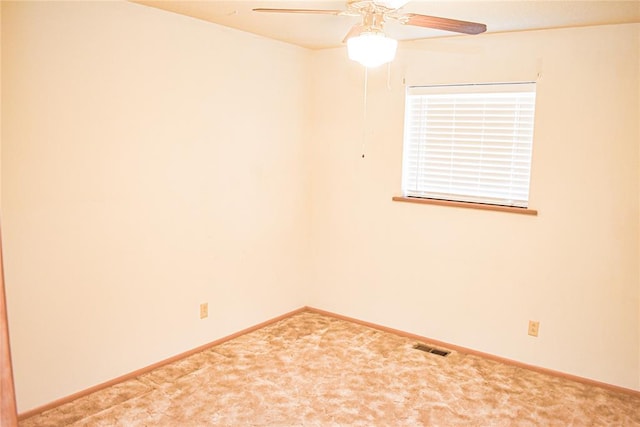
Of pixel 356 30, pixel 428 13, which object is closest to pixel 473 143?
pixel 428 13

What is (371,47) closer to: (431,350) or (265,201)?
(265,201)

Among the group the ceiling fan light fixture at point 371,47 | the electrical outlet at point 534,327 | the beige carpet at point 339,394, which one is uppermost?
the ceiling fan light fixture at point 371,47

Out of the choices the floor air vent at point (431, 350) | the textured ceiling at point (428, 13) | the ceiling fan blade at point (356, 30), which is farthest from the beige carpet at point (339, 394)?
the textured ceiling at point (428, 13)

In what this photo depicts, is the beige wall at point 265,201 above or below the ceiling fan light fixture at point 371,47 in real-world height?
below

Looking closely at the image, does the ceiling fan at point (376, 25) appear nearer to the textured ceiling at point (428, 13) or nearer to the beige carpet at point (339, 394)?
the textured ceiling at point (428, 13)

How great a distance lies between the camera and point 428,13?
295 cm

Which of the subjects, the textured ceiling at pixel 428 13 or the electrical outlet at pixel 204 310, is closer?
the textured ceiling at pixel 428 13

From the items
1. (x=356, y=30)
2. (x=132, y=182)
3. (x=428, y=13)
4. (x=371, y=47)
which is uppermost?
(x=428, y=13)

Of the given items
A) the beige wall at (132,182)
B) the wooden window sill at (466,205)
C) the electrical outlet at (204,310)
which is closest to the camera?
the beige wall at (132,182)

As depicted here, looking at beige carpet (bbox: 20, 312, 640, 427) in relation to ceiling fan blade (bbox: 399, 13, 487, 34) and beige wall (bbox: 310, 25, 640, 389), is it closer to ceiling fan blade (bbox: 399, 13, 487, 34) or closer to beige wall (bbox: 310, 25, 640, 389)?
beige wall (bbox: 310, 25, 640, 389)

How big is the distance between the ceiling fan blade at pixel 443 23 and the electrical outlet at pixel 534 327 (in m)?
2.02

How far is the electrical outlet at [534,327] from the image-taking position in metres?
3.50

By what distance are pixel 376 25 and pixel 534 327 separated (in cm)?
231

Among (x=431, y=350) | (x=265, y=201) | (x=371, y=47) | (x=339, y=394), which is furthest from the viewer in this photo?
(x=265, y=201)
